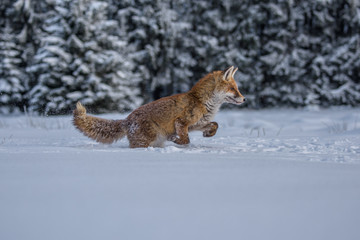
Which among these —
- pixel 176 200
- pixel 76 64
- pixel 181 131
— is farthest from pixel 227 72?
pixel 76 64

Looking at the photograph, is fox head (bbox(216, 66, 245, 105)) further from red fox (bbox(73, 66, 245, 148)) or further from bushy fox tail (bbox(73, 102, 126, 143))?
bushy fox tail (bbox(73, 102, 126, 143))

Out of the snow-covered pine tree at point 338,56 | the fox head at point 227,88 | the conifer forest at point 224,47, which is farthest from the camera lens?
the snow-covered pine tree at point 338,56

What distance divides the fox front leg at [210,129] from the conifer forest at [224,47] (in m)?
16.7

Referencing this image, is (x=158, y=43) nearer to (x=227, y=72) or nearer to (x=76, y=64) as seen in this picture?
(x=76, y=64)

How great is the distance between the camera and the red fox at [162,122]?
5656 millimetres

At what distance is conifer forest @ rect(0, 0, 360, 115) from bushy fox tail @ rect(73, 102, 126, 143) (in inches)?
663

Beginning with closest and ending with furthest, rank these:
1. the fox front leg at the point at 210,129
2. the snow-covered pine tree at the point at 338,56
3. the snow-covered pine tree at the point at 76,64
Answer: the fox front leg at the point at 210,129
the snow-covered pine tree at the point at 76,64
the snow-covered pine tree at the point at 338,56

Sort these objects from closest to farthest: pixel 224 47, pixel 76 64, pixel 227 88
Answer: pixel 227 88 < pixel 76 64 < pixel 224 47

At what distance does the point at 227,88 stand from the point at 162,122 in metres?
1.40

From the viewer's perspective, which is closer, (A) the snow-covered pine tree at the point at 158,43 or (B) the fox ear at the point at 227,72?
(B) the fox ear at the point at 227,72

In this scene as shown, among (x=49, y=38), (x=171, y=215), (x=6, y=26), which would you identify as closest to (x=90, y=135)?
(x=171, y=215)

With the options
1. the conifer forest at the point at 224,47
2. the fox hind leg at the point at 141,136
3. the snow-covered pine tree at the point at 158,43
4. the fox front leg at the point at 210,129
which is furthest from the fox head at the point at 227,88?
the snow-covered pine tree at the point at 158,43

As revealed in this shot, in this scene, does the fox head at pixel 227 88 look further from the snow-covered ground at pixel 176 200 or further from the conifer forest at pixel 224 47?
the conifer forest at pixel 224 47

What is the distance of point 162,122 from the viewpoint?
575 centimetres
